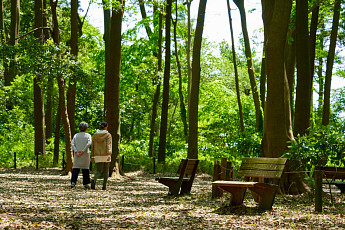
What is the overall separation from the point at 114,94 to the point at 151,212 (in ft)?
30.6

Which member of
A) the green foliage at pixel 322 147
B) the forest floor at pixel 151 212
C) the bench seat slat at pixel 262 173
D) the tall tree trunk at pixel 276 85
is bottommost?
the forest floor at pixel 151 212

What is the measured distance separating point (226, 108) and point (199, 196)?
29.6 meters

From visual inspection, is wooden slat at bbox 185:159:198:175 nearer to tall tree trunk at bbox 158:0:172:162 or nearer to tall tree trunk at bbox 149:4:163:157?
tall tree trunk at bbox 158:0:172:162

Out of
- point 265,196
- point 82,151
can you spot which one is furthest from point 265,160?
point 82,151

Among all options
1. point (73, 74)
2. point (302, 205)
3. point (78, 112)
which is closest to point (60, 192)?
point (302, 205)

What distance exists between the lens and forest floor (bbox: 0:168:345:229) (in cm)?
743

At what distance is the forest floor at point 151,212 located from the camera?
743cm

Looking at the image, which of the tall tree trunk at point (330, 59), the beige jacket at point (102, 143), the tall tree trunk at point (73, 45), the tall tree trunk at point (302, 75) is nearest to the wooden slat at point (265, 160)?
the beige jacket at point (102, 143)

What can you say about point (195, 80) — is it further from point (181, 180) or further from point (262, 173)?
point (262, 173)

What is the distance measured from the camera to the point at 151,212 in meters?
8.92

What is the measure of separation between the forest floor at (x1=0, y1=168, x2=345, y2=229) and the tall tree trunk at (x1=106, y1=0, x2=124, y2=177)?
5.75m

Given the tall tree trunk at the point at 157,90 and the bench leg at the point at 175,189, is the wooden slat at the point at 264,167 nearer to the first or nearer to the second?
the bench leg at the point at 175,189

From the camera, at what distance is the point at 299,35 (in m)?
15.7

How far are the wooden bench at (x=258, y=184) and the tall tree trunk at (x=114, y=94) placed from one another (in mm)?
8274
